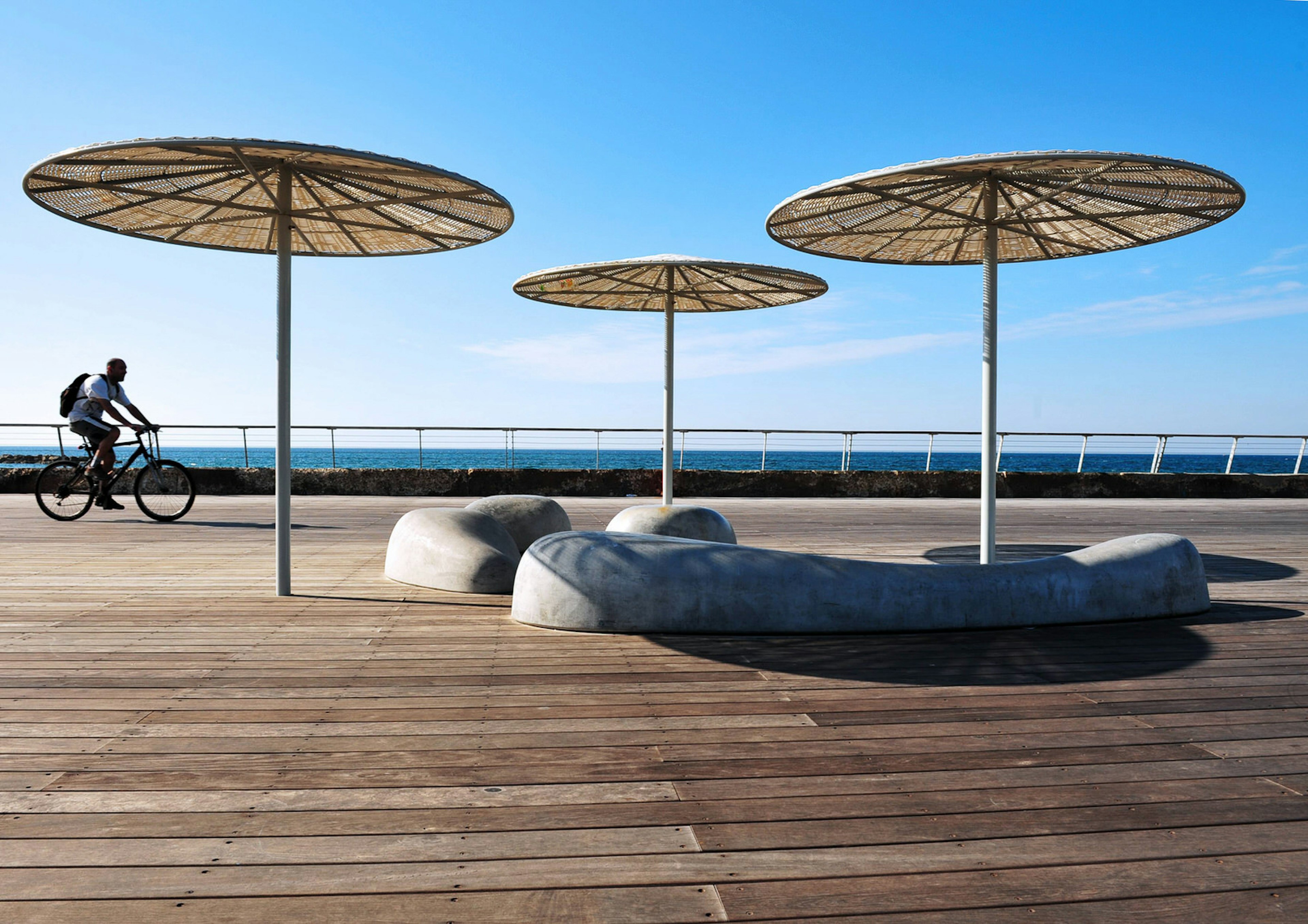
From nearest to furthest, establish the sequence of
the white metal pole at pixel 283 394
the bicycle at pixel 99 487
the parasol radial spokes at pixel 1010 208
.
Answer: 1. the parasol radial spokes at pixel 1010 208
2. the white metal pole at pixel 283 394
3. the bicycle at pixel 99 487

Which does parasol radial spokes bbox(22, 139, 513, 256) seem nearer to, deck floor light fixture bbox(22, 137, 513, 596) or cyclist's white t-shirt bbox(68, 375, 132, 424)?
deck floor light fixture bbox(22, 137, 513, 596)

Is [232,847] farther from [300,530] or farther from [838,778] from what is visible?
[300,530]

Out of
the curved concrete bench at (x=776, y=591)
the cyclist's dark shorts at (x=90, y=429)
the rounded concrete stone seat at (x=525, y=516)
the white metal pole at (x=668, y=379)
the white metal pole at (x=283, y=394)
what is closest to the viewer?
the curved concrete bench at (x=776, y=591)

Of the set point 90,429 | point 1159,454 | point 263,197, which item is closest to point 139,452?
point 90,429

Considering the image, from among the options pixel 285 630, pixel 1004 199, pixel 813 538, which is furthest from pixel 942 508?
pixel 285 630

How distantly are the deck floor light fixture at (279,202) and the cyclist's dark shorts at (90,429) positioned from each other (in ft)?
14.6

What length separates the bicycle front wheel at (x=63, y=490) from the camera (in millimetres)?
9742

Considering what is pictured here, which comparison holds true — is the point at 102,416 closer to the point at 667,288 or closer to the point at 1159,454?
the point at 667,288

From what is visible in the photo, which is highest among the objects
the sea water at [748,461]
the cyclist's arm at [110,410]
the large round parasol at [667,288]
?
the large round parasol at [667,288]

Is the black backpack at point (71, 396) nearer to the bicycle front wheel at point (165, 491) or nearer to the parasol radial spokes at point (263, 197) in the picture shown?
the bicycle front wheel at point (165, 491)

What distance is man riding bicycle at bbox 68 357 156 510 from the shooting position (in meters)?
9.12

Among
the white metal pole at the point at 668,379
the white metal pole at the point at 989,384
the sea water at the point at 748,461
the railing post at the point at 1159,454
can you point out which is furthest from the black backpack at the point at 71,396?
the sea water at the point at 748,461

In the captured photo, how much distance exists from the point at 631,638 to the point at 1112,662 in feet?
7.41

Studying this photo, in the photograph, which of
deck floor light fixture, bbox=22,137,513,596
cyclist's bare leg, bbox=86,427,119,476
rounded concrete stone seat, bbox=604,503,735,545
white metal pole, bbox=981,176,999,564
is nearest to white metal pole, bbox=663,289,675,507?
rounded concrete stone seat, bbox=604,503,735,545
